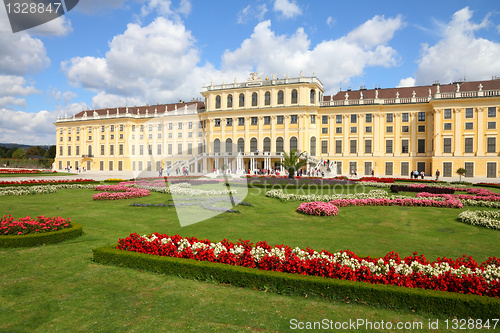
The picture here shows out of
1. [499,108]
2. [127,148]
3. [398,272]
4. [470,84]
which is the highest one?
[470,84]

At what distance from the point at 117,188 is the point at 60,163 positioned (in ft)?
208

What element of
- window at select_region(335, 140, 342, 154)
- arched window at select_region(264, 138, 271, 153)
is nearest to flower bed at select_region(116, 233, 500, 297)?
window at select_region(335, 140, 342, 154)

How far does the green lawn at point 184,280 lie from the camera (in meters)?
5.40

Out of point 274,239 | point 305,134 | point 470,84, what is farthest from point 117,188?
point 470,84

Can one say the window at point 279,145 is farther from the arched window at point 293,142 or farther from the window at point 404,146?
the window at point 404,146

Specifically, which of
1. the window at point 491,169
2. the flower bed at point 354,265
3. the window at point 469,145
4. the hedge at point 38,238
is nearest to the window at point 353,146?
the window at point 469,145

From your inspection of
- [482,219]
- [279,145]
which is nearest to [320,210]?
[482,219]

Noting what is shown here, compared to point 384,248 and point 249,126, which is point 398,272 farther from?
point 249,126

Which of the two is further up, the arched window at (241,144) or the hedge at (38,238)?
the arched window at (241,144)

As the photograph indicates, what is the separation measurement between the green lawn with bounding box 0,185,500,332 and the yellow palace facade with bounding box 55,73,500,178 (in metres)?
36.8

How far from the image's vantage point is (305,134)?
176 ft

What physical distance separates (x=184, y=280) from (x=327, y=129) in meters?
50.3

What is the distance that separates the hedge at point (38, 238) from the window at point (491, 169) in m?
52.2

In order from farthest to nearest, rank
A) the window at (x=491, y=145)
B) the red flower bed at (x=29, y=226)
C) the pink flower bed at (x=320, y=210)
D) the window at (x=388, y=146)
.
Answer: the window at (x=388, y=146)
the window at (x=491, y=145)
the pink flower bed at (x=320, y=210)
the red flower bed at (x=29, y=226)
